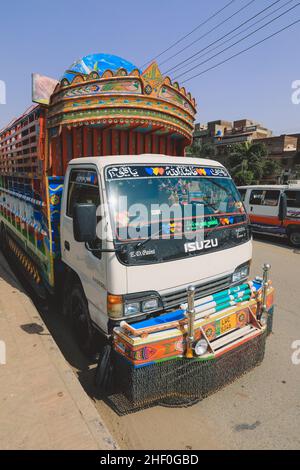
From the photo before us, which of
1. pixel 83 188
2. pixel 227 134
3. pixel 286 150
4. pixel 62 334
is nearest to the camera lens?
pixel 83 188

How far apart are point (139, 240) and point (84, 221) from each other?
0.54 metres

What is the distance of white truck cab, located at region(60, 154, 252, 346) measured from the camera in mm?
2867

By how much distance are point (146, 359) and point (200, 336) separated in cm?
53

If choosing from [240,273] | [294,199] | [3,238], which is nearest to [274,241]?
[294,199]

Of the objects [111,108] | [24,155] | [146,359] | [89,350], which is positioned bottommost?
[89,350]

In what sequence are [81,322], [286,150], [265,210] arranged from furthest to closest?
[286,150] < [265,210] < [81,322]

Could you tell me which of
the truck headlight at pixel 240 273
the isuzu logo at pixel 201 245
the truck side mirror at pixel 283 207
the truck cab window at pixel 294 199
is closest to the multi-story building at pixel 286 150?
the truck cab window at pixel 294 199

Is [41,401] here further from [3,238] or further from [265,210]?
[265,210]

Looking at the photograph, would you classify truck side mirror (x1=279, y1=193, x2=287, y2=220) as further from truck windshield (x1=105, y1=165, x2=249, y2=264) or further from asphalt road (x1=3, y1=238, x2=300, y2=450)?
asphalt road (x1=3, y1=238, x2=300, y2=450)

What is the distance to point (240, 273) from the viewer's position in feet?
12.5

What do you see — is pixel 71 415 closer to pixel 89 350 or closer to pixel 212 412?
pixel 89 350

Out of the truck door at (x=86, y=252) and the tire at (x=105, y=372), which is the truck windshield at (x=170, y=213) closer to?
the truck door at (x=86, y=252)
